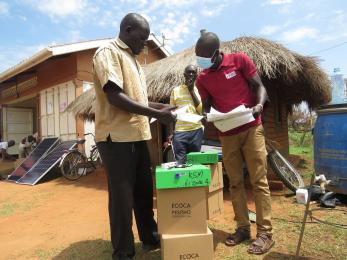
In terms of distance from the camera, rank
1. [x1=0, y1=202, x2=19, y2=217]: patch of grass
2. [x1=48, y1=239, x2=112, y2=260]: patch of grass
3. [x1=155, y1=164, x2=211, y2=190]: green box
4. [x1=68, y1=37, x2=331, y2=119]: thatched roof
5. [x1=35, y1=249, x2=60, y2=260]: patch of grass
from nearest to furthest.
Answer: [x1=155, y1=164, x2=211, y2=190]: green box, [x1=48, y1=239, x2=112, y2=260]: patch of grass, [x1=35, y1=249, x2=60, y2=260]: patch of grass, [x1=0, y1=202, x2=19, y2=217]: patch of grass, [x1=68, y1=37, x2=331, y2=119]: thatched roof

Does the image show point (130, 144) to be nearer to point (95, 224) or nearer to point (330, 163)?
point (95, 224)

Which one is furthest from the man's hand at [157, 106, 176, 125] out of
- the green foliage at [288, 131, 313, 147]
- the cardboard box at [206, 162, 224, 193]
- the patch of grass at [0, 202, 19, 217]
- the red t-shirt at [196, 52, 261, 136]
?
the green foliage at [288, 131, 313, 147]

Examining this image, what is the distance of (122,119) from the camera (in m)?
2.57

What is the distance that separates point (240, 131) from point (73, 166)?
6.40 meters

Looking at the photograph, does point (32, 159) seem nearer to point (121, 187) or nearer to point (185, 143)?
point (185, 143)

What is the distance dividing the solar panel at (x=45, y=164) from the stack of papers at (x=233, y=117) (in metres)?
6.50

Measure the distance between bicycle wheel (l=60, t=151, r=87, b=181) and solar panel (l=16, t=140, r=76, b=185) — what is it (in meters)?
0.40

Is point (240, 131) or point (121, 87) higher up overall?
point (121, 87)

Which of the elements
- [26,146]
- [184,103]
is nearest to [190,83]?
[184,103]

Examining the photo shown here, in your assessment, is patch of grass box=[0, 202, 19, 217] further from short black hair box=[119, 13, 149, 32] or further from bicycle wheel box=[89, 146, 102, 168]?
short black hair box=[119, 13, 149, 32]

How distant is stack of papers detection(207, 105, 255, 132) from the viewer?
273 cm

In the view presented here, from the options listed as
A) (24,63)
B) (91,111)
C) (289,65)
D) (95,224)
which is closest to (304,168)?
(289,65)

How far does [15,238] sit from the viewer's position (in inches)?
150

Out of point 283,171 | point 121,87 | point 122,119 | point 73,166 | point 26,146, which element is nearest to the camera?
point 121,87
